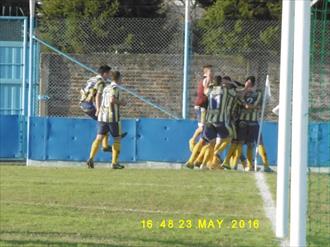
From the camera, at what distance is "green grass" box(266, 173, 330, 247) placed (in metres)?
10.4

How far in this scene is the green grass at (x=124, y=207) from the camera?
10.2m

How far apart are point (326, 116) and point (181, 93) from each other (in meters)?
6.02

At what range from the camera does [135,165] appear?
20.3 m

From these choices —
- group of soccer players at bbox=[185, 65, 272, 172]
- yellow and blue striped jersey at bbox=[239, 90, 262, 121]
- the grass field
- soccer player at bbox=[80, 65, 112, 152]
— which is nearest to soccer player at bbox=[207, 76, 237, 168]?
group of soccer players at bbox=[185, 65, 272, 172]

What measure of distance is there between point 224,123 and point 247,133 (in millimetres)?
534

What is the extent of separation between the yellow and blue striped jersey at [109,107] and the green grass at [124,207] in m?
1.22

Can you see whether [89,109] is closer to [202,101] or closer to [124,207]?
[202,101]

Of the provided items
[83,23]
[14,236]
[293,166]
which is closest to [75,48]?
[83,23]

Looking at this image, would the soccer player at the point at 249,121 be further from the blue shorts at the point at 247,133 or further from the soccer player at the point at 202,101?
the soccer player at the point at 202,101

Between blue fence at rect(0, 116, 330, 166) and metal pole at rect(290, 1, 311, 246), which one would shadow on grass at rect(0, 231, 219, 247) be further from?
blue fence at rect(0, 116, 330, 166)

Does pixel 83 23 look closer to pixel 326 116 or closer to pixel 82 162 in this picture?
pixel 82 162

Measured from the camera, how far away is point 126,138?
20.4m

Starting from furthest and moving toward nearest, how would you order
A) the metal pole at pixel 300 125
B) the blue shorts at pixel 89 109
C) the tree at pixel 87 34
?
the tree at pixel 87 34
the blue shorts at pixel 89 109
the metal pole at pixel 300 125

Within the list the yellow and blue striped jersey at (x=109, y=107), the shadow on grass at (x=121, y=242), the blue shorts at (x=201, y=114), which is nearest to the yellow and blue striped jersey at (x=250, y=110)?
the blue shorts at (x=201, y=114)
